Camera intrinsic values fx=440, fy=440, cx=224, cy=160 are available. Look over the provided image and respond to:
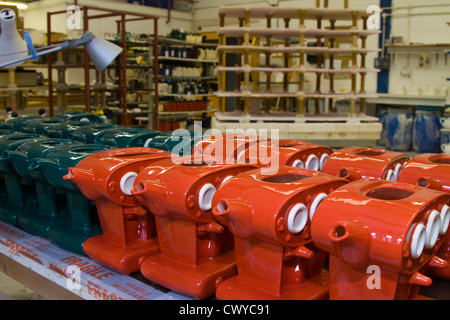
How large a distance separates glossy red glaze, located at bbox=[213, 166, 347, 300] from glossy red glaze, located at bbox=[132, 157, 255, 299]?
85 mm

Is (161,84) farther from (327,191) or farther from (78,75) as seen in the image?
(327,191)

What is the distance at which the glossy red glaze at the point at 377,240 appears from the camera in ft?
3.07

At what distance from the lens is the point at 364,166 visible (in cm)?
150

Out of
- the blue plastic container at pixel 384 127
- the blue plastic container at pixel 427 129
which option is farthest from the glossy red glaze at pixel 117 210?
the blue plastic container at pixel 384 127

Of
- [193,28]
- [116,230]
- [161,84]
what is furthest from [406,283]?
[193,28]

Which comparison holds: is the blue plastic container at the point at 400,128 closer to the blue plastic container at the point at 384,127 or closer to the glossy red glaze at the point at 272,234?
the blue plastic container at the point at 384,127

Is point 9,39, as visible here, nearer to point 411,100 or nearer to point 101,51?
point 101,51

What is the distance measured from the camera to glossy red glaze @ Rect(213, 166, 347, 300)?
1098 mm

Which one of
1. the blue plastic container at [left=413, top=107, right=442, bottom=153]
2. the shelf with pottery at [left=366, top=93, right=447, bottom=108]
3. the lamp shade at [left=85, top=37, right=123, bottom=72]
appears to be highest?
the lamp shade at [left=85, top=37, right=123, bottom=72]

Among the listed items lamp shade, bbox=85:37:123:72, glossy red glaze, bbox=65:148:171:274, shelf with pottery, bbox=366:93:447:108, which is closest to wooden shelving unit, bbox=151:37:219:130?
shelf with pottery, bbox=366:93:447:108

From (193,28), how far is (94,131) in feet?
38.3

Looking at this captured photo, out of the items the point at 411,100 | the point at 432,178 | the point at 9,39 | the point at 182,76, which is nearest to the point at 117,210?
the point at 432,178

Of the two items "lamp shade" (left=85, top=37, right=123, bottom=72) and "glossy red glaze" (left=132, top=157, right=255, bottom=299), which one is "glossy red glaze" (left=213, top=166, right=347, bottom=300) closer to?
"glossy red glaze" (left=132, top=157, right=255, bottom=299)

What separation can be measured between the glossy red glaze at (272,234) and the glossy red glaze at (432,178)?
0.27m
